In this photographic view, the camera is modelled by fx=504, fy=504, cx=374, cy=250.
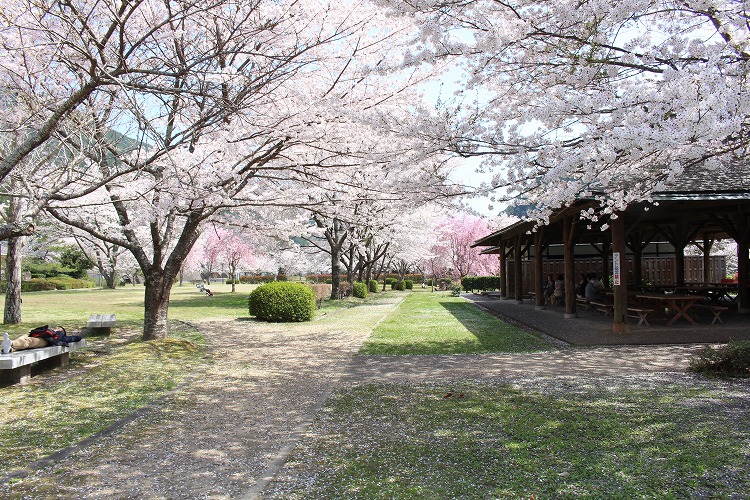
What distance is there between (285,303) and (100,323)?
5.17 meters

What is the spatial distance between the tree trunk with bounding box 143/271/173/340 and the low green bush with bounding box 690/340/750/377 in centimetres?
870

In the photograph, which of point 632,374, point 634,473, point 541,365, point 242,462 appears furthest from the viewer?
point 541,365

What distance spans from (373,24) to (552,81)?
2928 millimetres

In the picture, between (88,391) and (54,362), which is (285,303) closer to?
(54,362)

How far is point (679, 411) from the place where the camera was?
4746 millimetres

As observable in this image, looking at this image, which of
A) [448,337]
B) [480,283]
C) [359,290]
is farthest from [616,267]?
A: [480,283]

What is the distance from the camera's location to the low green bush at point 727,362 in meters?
6.18

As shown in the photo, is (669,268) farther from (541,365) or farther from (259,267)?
(259,267)

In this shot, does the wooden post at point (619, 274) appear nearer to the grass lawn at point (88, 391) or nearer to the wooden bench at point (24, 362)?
the grass lawn at point (88, 391)

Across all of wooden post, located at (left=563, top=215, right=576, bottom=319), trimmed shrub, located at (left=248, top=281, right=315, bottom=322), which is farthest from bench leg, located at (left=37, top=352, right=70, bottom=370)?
wooden post, located at (left=563, top=215, right=576, bottom=319)

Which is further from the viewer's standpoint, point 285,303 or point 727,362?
point 285,303

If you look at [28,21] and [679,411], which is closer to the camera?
[679,411]

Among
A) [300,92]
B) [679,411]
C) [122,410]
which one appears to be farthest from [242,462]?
[300,92]

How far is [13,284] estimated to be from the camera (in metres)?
12.7
